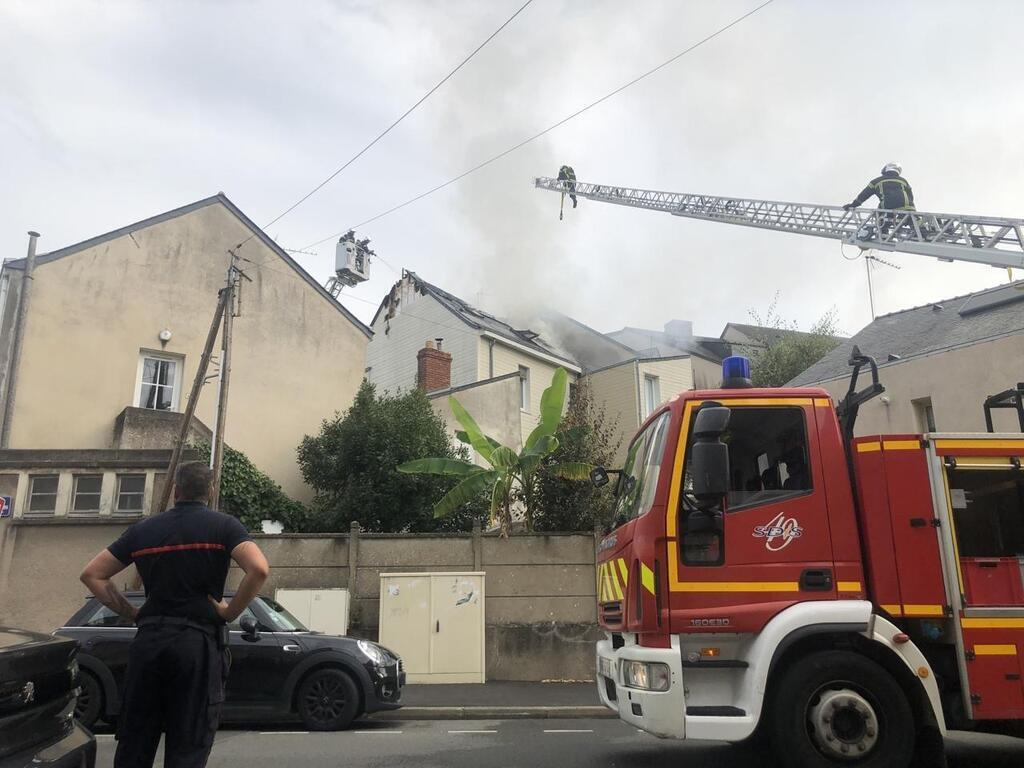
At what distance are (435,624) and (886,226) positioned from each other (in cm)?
1275

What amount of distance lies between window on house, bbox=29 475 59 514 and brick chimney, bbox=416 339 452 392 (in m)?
10.7

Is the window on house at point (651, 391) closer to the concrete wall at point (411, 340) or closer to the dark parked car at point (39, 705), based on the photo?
the concrete wall at point (411, 340)

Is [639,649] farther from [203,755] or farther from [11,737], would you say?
[11,737]

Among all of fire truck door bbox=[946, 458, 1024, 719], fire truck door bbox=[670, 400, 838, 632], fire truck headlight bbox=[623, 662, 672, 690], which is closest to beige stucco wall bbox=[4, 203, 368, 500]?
fire truck headlight bbox=[623, 662, 672, 690]

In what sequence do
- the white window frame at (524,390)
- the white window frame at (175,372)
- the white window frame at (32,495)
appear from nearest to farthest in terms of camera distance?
the white window frame at (32,495) < the white window frame at (175,372) < the white window frame at (524,390)

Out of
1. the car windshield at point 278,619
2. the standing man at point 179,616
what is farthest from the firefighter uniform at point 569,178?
the standing man at point 179,616

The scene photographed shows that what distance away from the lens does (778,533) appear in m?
5.30

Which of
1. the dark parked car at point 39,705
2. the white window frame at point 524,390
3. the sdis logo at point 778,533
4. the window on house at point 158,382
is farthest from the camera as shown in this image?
the white window frame at point 524,390

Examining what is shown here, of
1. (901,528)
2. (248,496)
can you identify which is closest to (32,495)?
(248,496)

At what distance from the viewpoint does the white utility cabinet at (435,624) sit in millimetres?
13008

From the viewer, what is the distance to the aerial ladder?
15.0 metres

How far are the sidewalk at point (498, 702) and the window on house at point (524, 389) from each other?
1437 cm

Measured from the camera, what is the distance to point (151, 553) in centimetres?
382

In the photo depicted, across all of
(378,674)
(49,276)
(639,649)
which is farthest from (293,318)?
(639,649)
